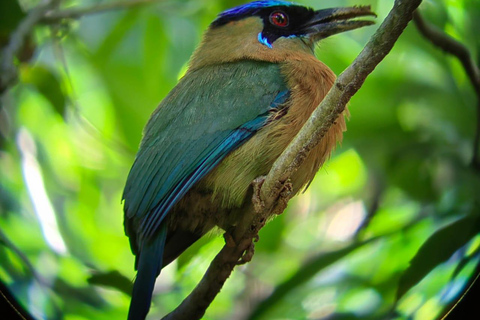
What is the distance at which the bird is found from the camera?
1766 millimetres

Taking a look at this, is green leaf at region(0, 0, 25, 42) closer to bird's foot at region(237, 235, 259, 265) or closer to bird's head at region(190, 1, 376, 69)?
bird's head at region(190, 1, 376, 69)

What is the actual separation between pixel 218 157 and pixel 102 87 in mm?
454

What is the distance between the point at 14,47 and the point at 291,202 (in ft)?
2.95

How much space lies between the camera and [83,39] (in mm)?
1680

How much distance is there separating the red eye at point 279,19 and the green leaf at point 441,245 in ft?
3.74

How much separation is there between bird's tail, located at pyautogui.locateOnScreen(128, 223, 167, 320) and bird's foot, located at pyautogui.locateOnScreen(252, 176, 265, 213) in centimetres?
31

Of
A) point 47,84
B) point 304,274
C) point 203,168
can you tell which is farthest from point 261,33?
point 304,274

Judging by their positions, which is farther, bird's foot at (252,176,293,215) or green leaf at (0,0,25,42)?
bird's foot at (252,176,293,215)

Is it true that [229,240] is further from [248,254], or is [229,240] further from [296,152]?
[296,152]

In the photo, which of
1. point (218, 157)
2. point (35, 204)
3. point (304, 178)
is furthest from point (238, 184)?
point (35, 204)

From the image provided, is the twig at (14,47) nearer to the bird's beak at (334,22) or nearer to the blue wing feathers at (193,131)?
the blue wing feathers at (193,131)

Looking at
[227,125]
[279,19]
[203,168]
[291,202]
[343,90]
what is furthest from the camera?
[279,19]

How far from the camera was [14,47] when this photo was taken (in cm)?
151

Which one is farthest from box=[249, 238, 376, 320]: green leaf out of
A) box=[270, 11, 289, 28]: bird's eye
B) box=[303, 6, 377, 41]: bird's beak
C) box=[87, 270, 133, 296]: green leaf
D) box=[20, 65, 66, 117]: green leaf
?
box=[270, 11, 289, 28]: bird's eye
